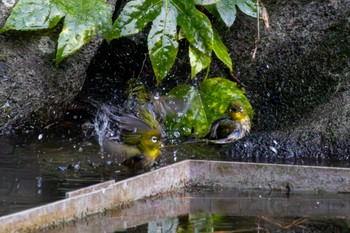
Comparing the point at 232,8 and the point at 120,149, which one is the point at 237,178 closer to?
the point at 120,149

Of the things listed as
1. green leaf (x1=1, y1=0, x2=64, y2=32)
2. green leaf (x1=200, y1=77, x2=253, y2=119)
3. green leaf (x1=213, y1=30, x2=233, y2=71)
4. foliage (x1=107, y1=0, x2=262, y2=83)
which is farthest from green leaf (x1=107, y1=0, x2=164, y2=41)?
green leaf (x1=200, y1=77, x2=253, y2=119)

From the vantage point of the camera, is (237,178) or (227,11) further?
(227,11)

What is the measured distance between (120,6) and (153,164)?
143cm

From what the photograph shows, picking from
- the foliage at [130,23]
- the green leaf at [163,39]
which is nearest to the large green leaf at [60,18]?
the foliage at [130,23]

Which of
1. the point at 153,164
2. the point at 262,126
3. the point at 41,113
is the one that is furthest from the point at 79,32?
the point at 262,126

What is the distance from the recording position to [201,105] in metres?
4.88

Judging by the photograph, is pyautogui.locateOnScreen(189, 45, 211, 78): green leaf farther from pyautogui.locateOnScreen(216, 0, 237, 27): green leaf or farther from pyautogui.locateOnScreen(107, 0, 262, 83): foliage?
pyautogui.locateOnScreen(216, 0, 237, 27): green leaf

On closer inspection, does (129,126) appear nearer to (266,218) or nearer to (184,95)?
(184,95)

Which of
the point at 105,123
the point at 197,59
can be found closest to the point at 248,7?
the point at 197,59

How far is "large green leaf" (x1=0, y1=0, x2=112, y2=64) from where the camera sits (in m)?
4.35

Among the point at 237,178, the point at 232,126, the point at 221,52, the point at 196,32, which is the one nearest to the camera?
the point at 237,178

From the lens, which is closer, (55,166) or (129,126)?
(55,166)

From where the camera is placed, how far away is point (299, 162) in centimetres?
456

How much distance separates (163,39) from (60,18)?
0.57 m
